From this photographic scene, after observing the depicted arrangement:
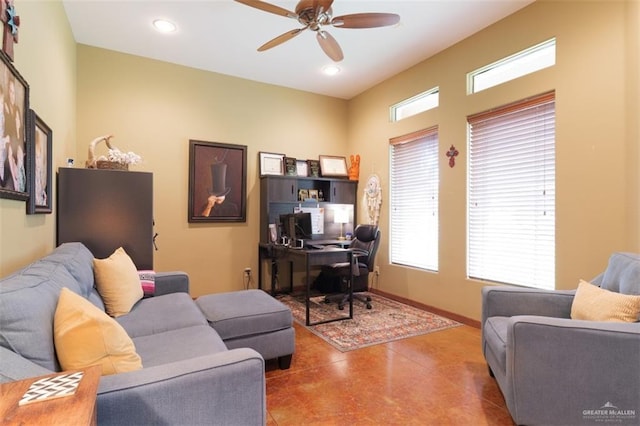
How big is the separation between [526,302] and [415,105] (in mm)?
2947

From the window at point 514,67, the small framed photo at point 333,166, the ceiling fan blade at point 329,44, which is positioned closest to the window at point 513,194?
the window at point 514,67

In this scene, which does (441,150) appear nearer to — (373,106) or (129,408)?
(373,106)

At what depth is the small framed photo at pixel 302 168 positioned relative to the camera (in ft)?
16.6

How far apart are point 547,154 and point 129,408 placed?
3.47 metres

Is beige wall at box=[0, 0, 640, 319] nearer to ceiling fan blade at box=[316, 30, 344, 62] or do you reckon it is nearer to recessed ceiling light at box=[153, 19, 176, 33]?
recessed ceiling light at box=[153, 19, 176, 33]

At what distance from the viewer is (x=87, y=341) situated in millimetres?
1180

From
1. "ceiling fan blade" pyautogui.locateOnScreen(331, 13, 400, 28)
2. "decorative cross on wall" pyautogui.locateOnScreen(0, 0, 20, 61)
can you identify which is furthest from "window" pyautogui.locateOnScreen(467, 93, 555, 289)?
"decorative cross on wall" pyautogui.locateOnScreen(0, 0, 20, 61)

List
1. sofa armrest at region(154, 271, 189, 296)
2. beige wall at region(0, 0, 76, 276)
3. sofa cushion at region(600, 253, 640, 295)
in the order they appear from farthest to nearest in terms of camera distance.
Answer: sofa armrest at region(154, 271, 189, 296) → sofa cushion at region(600, 253, 640, 295) → beige wall at region(0, 0, 76, 276)

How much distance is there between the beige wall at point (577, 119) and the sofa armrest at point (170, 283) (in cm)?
286

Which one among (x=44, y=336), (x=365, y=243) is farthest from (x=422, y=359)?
(x=44, y=336)

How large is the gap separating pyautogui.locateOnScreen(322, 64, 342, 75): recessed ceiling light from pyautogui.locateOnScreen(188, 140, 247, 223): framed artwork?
60.1 inches

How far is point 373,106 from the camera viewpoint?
16.4 ft

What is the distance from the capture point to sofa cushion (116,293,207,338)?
2068mm

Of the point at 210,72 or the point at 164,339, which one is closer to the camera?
the point at 164,339
